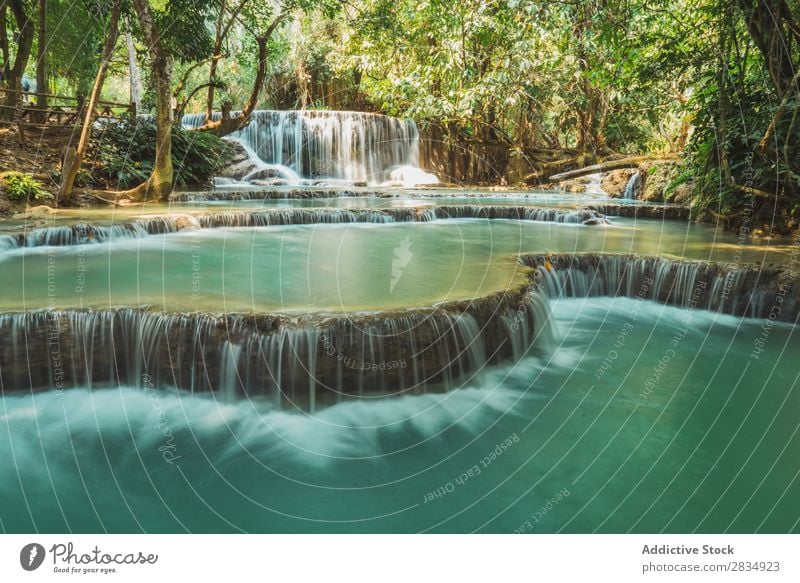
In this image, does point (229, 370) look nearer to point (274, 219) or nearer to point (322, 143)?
point (274, 219)

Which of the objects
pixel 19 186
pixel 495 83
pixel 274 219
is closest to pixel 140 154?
pixel 19 186

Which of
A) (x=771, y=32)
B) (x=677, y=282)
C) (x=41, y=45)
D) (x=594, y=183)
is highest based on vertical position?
(x=41, y=45)

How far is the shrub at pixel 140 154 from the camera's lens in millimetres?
11719

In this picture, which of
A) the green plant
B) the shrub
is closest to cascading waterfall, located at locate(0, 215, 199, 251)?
the green plant

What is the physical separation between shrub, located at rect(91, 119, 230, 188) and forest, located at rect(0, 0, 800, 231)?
0.04 meters

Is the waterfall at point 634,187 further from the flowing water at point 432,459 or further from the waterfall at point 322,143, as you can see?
the flowing water at point 432,459

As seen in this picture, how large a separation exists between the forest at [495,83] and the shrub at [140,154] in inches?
1.7

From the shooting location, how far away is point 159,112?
9992 mm

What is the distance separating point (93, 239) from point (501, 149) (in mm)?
17129

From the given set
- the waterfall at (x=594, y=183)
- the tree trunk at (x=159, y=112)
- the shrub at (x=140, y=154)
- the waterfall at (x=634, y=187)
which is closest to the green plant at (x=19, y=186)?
the tree trunk at (x=159, y=112)

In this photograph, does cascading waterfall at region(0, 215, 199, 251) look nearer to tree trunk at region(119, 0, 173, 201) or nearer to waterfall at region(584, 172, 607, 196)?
tree trunk at region(119, 0, 173, 201)

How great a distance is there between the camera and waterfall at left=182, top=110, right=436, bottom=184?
18734 mm

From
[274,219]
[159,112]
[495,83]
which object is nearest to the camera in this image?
[495,83]

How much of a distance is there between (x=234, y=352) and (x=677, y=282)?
4621mm
